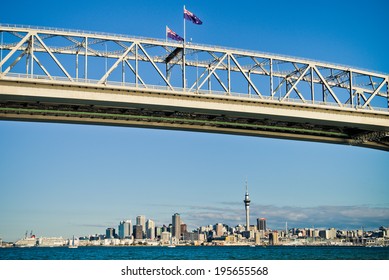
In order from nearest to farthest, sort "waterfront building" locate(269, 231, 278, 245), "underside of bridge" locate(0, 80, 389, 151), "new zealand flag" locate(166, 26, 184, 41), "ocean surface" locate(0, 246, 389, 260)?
"underside of bridge" locate(0, 80, 389, 151)
"new zealand flag" locate(166, 26, 184, 41)
"ocean surface" locate(0, 246, 389, 260)
"waterfront building" locate(269, 231, 278, 245)

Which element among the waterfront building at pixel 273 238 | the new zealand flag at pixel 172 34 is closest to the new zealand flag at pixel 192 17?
the new zealand flag at pixel 172 34

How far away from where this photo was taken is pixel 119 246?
11706 cm

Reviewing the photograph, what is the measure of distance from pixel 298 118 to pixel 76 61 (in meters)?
15.1

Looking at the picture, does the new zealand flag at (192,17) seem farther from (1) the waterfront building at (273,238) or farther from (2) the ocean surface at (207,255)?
(1) the waterfront building at (273,238)

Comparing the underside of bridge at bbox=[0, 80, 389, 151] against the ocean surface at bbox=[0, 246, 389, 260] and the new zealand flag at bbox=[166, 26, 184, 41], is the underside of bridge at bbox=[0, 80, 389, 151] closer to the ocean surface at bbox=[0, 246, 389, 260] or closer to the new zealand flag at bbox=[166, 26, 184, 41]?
the new zealand flag at bbox=[166, 26, 184, 41]

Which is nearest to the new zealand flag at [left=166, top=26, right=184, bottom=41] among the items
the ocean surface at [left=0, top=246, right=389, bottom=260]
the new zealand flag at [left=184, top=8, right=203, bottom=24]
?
the new zealand flag at [left=184, top=8, right=203, bottom=24]

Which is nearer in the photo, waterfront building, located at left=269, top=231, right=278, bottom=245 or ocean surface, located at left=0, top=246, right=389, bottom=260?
ocean surface, located at left=0, top=246, right=389, bottom=260

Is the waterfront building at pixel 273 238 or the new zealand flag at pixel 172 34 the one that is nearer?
the new zealand flag at pixel 172 34

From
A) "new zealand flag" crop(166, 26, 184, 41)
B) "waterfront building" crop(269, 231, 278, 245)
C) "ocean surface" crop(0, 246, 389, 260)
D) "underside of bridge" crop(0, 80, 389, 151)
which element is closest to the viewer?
"underside of bridge" crop(0, 80, 389, 151)

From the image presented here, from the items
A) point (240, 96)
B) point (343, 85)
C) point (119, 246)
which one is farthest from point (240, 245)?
point (240, 96)

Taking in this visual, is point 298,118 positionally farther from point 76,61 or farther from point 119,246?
point 119,246

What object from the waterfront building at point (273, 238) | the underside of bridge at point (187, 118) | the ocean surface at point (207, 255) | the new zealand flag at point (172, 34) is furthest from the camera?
the waterfront building at point (273, 238)

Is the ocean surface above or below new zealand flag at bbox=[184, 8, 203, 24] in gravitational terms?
below
